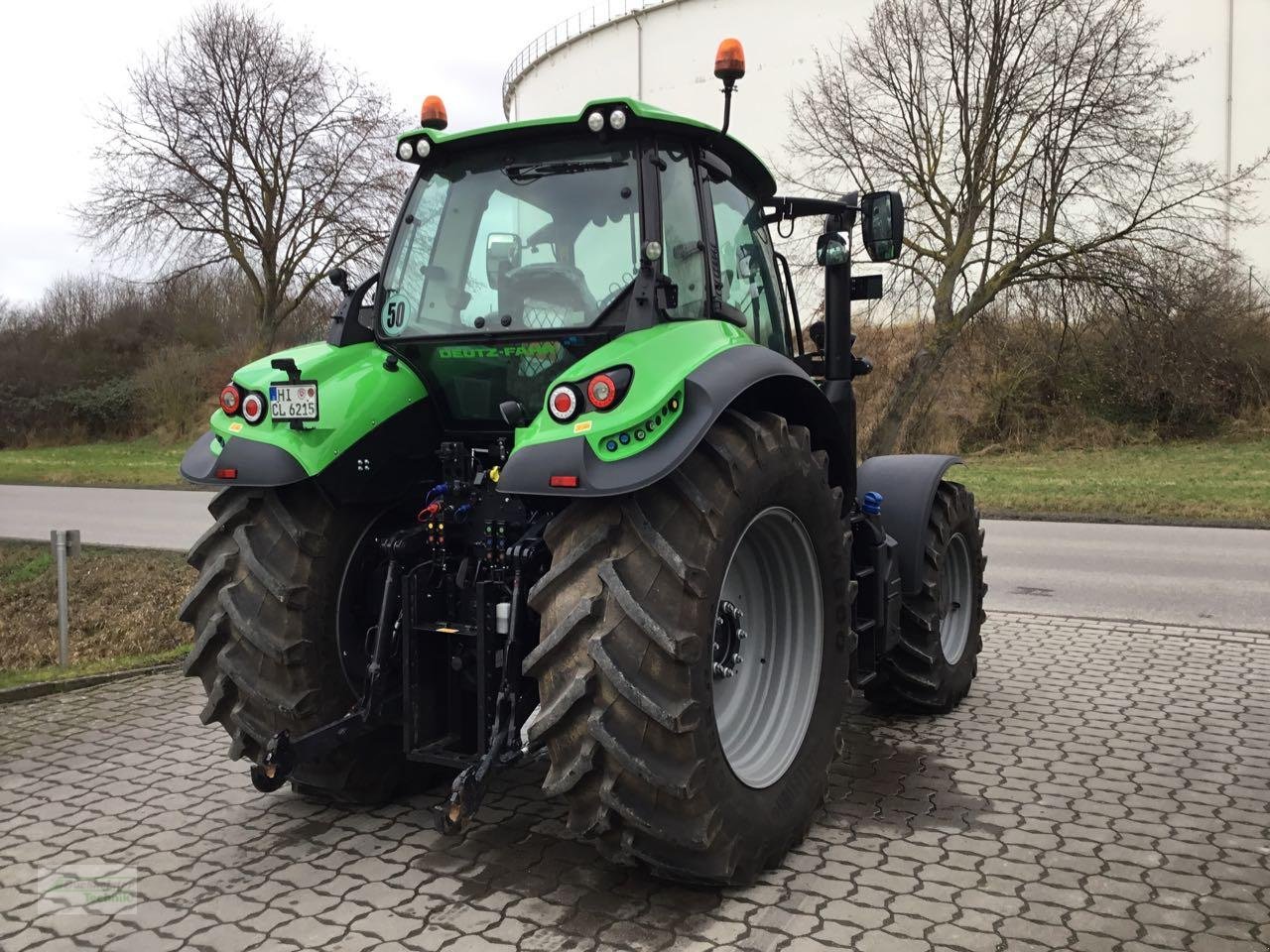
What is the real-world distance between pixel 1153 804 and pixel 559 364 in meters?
2.83

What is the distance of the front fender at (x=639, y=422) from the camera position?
3.09 metres

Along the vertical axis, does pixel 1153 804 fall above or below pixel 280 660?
below

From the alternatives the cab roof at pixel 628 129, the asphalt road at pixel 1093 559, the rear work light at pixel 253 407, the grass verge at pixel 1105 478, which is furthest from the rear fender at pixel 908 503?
the grass verge at pixel 1105 478

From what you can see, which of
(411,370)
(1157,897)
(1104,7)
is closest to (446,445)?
(411,370)

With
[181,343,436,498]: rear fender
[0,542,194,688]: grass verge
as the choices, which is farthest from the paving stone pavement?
[0,542,194,688]: grass verge

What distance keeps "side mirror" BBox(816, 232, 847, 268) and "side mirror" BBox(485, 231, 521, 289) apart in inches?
56.7

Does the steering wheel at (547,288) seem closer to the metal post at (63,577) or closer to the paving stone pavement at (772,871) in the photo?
the paving stone pavement at (772,871)

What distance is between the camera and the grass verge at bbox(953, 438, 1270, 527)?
14.7m

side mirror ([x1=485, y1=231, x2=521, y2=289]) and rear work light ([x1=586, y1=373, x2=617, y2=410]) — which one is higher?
side mirror ([x1=485, y1=231, x2=521, y2=289])

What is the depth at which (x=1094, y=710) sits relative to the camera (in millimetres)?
5508

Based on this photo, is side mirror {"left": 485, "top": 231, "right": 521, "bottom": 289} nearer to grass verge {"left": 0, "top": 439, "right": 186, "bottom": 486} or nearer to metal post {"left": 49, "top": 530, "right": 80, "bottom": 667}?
metal post {"left": 49, "top": 530, "right": 80, "bottom": 667}

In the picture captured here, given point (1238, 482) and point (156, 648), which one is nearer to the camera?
point (156, 648)

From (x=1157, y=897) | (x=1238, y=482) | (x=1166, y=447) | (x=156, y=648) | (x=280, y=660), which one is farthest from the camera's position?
(x=1166, y=447)

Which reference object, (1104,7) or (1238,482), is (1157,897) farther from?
(1104,7)
